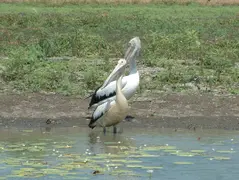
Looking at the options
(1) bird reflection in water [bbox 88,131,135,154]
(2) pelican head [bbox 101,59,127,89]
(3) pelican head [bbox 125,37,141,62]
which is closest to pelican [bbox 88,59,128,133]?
(2) pelican head [bbox 101,59,127,89]

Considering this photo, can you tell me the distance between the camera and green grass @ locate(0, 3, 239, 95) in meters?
14.8

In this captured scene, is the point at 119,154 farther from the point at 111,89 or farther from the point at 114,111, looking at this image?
the point at 111,89

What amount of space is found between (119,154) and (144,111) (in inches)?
117

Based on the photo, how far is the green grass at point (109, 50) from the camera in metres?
14.8

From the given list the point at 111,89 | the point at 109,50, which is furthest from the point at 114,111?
the point at 109,50

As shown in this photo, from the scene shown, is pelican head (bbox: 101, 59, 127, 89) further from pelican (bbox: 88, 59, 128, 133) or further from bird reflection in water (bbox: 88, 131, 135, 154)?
bird reflection in water (bbox: 88, 131, 135, 154)

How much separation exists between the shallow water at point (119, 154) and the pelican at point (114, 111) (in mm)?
193

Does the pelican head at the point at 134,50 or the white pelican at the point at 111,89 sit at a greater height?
the pelican head at the point at 134,50

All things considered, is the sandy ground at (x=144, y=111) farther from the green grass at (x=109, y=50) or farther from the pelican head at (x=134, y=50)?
the pelican head at (x=134, y=50)

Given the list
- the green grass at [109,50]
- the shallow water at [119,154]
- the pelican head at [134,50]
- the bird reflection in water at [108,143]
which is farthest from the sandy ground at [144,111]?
the pelican head at [134,50]

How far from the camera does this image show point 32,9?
105 feet

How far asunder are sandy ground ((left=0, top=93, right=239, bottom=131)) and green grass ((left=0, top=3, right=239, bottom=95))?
592mm

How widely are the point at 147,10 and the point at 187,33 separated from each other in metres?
13.2

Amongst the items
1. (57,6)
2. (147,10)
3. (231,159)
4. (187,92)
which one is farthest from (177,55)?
(57,6)
